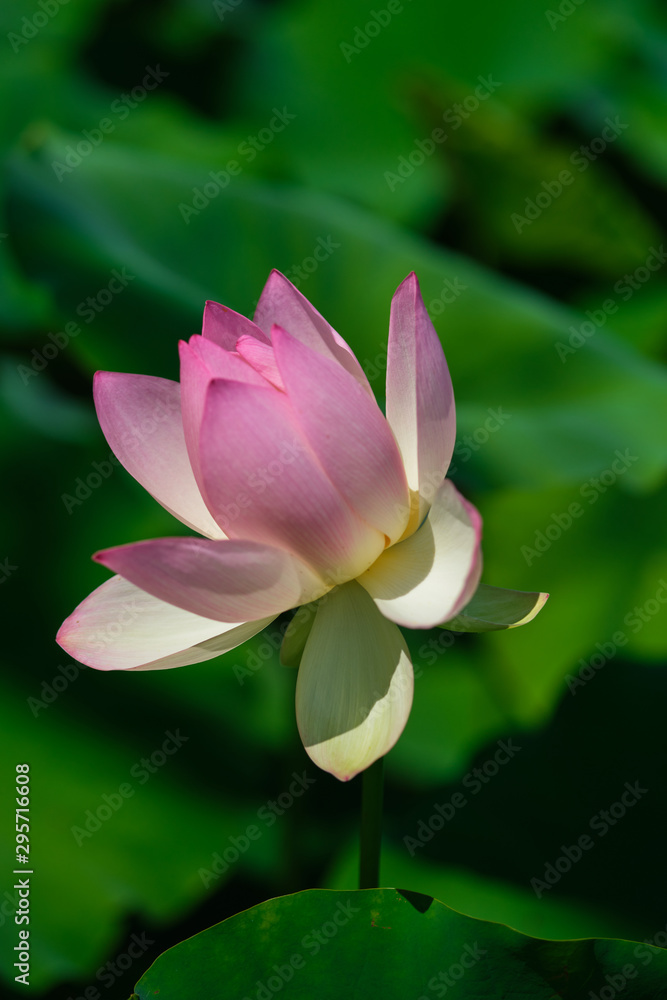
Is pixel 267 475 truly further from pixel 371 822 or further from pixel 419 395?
pixel 371 822

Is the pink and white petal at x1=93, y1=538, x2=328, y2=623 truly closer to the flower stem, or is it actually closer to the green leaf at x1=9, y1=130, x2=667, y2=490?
the flower stem

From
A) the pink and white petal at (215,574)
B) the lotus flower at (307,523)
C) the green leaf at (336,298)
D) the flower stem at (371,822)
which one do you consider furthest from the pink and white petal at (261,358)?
the green leaf at (336,298)

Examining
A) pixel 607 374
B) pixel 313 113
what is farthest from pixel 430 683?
pixel 313 113

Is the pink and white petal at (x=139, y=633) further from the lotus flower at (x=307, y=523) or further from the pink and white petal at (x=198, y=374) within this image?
the pink and white petal at (x=198, y=374)

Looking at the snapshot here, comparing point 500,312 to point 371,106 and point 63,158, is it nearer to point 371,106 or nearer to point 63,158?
point 63,158

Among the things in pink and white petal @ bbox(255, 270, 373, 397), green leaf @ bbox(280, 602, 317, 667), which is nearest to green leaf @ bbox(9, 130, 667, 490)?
pink and white petal @ bbox(255, 270, 373, 397)

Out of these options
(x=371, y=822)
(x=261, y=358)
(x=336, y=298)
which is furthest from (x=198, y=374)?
(x=336, y=298)
